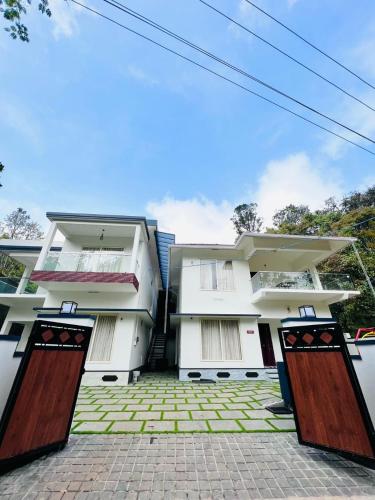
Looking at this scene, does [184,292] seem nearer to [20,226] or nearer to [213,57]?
[213,57]

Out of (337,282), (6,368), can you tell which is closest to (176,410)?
(6,368)

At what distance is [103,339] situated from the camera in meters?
7.14

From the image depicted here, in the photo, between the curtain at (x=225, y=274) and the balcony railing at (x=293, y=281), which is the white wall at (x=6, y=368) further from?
the balcony railing at (x=293, y=281)

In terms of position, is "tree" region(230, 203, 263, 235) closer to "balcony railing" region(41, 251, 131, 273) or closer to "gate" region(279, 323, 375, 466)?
"balcony railing" region(41, 251, 131, 273)

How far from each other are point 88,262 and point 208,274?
546cm

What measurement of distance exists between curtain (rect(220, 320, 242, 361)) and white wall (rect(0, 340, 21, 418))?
7.31 metres

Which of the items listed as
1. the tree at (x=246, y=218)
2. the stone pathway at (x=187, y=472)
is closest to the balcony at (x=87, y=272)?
the stone pathway at (x=187, y=472)

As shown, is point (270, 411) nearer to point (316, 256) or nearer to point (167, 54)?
point (167, 54)

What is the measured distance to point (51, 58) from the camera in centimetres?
475


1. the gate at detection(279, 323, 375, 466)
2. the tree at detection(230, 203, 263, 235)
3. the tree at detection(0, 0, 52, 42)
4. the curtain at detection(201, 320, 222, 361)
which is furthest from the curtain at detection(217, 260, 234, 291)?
the tree at detection(230, 203, 263, 235)

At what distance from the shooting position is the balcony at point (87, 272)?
283 inches

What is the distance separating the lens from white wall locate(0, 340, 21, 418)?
86.4 inches

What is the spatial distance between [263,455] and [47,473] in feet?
7.93

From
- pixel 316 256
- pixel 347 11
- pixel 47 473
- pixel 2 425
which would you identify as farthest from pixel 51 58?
pixel 316 256
